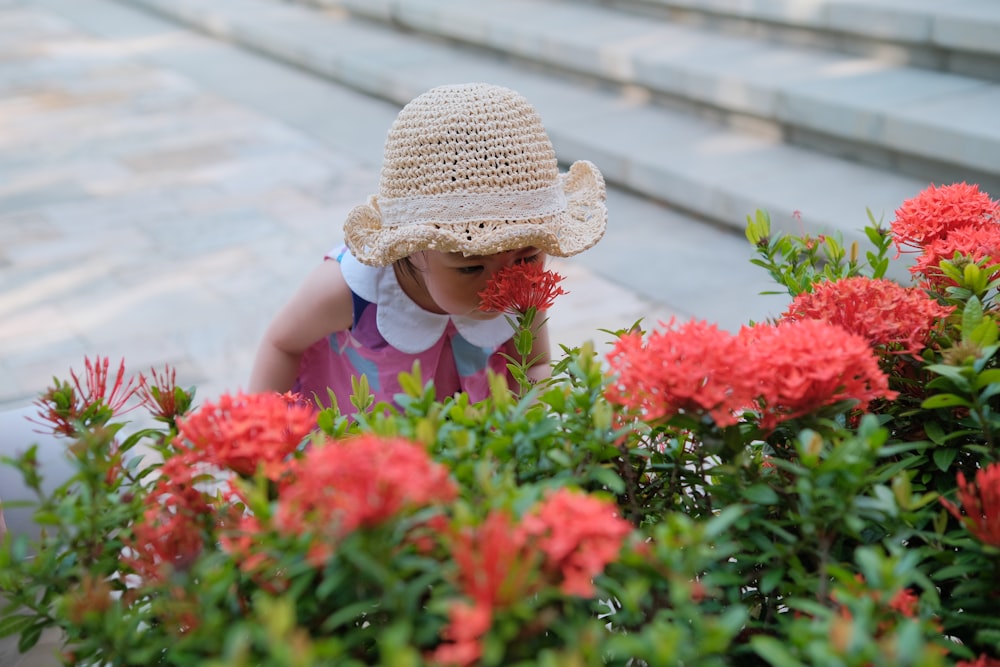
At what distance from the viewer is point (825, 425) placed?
1.11 metres

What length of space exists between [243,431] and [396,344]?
122cm

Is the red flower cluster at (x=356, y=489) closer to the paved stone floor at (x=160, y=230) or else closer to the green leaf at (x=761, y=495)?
the green leaf at (x=761, y=495)

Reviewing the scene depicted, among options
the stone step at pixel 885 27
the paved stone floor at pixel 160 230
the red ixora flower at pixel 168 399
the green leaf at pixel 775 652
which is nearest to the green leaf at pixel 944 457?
the green leaf at pixel 775 652

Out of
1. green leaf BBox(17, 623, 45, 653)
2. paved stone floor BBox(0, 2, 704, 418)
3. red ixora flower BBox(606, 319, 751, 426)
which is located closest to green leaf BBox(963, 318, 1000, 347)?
red ixora flower BBox(606, 319, 751, 426)

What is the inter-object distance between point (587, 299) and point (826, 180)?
1073 millimetres

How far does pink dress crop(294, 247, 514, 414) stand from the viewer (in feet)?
7.20

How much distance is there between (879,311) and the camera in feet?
4.06

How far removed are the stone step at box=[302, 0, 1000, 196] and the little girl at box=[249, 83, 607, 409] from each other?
2159mm

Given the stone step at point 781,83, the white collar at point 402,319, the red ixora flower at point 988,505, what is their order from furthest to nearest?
the stone step at point 781,83 < the white collar at point 402,319 < the red ixora flower at point 988,505

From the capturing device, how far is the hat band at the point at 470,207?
1.77 meters

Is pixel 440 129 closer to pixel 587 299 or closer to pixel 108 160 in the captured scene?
pixel 587 299

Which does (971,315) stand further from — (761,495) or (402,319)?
(402,319)

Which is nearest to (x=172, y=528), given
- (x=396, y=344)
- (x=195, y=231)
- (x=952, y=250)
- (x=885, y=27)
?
(x=952, y=250)

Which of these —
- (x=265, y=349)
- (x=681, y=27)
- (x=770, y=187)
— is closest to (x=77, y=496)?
(x=265, y=349)
